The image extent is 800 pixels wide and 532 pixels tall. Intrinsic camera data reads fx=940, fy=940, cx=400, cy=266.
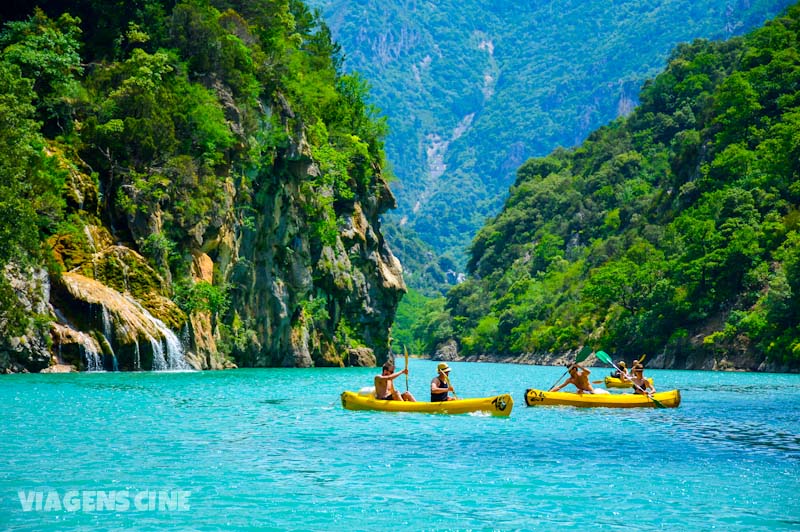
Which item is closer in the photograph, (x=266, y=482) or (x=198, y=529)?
(x=198, y=529)

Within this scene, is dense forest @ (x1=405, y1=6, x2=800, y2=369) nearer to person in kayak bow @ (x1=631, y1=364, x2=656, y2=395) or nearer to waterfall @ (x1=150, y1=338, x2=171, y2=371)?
person in kayak bow @ (x1=631, y1=364, x2=656, y2=395)

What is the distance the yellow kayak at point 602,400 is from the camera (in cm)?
3170

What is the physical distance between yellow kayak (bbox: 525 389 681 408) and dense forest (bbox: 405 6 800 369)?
37.1 meters

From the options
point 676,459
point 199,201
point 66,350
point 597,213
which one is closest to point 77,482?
point 676,459

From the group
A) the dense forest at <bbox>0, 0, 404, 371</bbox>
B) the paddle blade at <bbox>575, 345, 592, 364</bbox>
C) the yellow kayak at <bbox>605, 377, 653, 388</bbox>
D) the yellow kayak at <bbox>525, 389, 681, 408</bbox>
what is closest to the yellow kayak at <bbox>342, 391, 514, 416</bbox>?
the yellow kayak at <bbox>525, 389, 681, 408</bbox>

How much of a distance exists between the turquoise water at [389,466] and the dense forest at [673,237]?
46.6 meters

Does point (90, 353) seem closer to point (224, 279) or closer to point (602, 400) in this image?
point (224, 279)

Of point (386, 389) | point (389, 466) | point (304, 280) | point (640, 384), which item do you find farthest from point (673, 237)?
point (389, 466)

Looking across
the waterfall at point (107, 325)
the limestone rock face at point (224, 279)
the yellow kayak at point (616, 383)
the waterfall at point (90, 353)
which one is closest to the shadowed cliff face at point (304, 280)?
the limestone rock face at point (224, 279)

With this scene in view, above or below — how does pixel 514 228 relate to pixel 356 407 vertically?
above

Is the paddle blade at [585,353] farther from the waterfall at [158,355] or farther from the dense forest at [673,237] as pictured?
the waterfall at [158,355]

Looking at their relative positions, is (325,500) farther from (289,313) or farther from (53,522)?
(289,313)

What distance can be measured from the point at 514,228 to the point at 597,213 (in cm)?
2301

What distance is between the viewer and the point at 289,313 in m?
67.9
